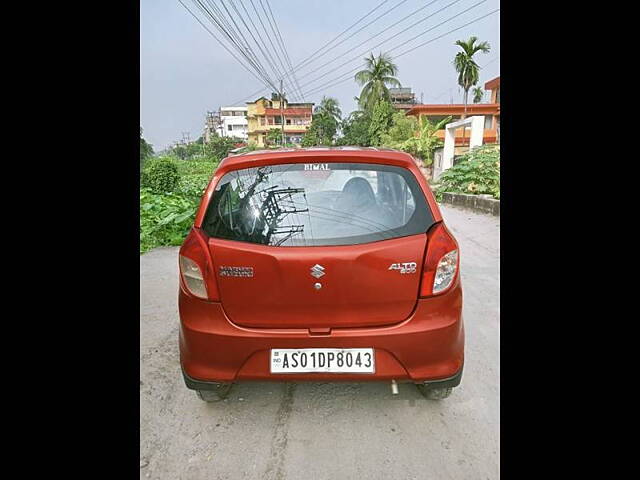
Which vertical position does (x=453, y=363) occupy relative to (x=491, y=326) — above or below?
above

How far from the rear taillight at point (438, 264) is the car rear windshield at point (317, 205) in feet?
0.26

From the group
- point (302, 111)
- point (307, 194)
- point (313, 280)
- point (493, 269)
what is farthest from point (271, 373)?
point (302, 111)

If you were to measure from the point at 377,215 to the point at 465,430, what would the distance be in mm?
1320

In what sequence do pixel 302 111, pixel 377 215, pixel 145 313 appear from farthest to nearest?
pixel 302 111 → pixel 145 313 → pixel 377 215

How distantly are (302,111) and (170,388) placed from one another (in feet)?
217

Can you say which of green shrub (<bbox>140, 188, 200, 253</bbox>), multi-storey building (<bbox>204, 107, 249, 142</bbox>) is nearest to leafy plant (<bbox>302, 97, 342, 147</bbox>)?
multi-storey building (<bbox>204, 107, 249, 142</bbox>)

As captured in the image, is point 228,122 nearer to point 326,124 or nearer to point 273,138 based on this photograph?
point 273,138

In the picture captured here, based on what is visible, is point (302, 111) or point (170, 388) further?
point (302, 111)

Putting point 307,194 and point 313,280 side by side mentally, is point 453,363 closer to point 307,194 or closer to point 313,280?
point 313,280

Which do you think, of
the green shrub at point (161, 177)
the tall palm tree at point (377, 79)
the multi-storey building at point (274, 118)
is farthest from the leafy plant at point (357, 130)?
the green shrub at point (161, 177)

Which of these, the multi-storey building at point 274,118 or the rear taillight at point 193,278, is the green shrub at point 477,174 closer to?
the rear taillight at point 193,278

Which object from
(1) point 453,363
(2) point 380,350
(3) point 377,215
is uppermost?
(3) point 377,215

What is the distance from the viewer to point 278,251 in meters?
1.90

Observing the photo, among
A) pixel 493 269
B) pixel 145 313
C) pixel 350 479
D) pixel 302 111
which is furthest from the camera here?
pixel 302 111
